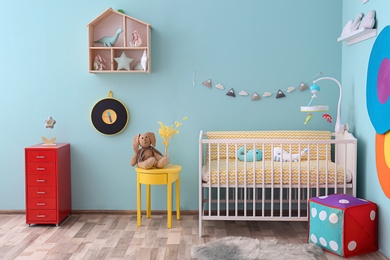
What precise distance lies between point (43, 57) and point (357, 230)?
2826 millimetres

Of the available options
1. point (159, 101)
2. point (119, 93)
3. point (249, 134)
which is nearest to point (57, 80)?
point (119, 93)

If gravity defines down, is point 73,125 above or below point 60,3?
below

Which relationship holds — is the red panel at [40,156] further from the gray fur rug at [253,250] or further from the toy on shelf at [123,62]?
the gray fur rug at [253,250]

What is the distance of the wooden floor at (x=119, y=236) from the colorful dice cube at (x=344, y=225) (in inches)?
2.9

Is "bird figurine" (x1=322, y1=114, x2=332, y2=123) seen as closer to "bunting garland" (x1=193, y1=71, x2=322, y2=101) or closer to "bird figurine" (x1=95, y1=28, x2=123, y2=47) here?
"bunting garland" (x1=193, y1=71, x2=322, y2=101)

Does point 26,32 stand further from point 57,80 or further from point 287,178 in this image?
point 287,178

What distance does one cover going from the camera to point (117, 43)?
169 inches

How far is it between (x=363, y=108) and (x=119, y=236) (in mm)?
1985

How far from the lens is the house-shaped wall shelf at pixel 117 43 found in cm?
419

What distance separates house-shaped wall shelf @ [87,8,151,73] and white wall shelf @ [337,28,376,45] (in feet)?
5.05

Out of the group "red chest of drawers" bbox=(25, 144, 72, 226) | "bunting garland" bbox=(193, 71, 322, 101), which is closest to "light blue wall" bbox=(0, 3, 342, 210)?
"bunting garland" bbox=(193, 71, 322, 101)

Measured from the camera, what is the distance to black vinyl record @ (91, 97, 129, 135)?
14.3ft

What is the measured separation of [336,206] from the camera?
331 cm

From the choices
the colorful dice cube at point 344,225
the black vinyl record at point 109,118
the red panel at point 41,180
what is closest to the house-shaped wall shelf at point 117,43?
the black vinyl record at point 109,118
